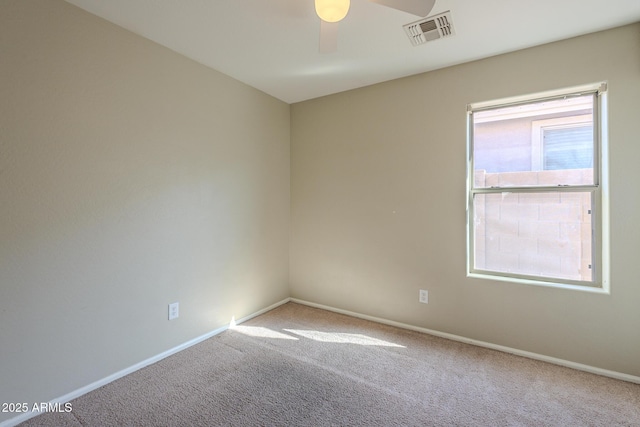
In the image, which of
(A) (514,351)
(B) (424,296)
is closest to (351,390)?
(B) (424,296)

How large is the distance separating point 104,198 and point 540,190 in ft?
10.4

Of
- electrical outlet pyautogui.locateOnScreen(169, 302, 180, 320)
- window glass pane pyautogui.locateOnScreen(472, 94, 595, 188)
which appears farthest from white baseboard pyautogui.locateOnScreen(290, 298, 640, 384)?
electrical outlet pyautogui.locateOnScreen(169, 302, 180, 320)

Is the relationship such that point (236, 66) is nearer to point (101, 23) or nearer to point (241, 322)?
point (101, 23)

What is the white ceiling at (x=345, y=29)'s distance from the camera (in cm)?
170

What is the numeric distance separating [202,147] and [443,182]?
2.16 m

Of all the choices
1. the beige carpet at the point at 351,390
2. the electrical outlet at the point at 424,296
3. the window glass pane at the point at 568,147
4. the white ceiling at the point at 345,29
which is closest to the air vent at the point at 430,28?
the white ceiling at the point at 345,29

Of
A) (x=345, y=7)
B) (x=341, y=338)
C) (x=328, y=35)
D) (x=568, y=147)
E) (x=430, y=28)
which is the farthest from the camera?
(x=341, y=338)

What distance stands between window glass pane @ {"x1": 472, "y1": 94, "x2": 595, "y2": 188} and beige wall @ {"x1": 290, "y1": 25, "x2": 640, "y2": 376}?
162 mm

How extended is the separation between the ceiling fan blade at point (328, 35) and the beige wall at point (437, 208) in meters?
0.99

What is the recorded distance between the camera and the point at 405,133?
2672mm

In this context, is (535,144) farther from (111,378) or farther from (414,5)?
(111,378)

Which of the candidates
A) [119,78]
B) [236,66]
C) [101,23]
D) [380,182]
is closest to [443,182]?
[380,182]

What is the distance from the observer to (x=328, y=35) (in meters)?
1.55

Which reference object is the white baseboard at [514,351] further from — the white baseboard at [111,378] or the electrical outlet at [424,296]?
the white baseboard at [111,378]
